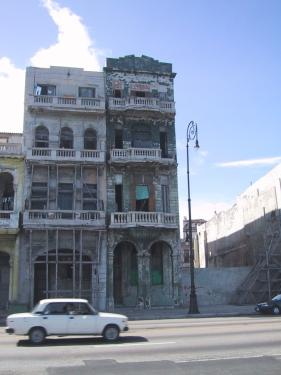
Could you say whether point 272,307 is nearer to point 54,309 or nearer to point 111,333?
point 111,333

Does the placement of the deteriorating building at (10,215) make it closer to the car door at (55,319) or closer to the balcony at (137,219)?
the balcony at (137,219)

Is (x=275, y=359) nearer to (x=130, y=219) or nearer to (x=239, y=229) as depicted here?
(x=130, y=219)

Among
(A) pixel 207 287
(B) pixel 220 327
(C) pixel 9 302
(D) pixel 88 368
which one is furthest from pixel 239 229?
(D) pixel 88 368

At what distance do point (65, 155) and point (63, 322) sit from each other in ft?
64.3

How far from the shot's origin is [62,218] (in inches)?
1212

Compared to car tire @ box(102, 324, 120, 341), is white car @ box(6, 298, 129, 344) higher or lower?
higher

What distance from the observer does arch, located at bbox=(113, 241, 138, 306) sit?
1251 inches

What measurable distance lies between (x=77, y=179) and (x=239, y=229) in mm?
20586

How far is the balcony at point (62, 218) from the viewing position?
30.2 metres

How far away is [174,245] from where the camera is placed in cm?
3244

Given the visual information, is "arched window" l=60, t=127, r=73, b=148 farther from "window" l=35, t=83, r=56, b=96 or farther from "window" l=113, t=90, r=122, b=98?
"window" l=113, t=90, r=122, b=98

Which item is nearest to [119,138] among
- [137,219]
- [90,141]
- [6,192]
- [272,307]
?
[90,141]

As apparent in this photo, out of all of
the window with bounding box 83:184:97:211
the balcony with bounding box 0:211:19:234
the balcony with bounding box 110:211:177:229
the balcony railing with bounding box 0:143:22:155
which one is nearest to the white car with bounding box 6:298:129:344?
the balcony with bounding box 0:211:19:234

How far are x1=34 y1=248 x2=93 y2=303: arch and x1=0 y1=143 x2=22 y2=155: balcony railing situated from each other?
7.28 m
